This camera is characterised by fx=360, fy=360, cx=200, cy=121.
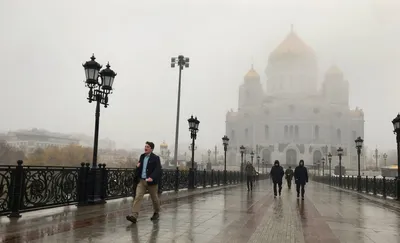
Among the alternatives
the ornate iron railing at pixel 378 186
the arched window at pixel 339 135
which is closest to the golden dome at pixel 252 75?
the arched window at pixel 339 135

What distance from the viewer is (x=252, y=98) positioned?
93625mm

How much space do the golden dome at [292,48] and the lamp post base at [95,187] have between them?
82882 mm

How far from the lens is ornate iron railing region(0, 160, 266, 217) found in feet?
26.8

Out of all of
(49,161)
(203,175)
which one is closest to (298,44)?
(49,161)

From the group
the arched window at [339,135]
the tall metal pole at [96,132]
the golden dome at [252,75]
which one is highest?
the golden dome at [252,75]

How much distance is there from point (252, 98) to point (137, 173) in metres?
87.0

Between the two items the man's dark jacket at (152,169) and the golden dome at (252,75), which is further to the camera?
the golden dome at (252,75)

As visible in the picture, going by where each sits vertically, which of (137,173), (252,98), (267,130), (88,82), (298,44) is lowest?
(137,173)

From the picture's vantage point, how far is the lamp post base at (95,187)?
35.4 feet

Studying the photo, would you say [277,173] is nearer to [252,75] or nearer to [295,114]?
[295,114]

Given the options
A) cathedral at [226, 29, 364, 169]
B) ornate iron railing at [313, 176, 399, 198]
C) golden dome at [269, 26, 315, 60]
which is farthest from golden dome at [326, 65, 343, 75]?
ornate iron railing at [313, 176, 399, 198]

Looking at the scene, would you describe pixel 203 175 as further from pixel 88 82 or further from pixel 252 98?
pixel 252 98

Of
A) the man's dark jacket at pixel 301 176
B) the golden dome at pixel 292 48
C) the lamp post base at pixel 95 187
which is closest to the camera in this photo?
the lamp post base at pixel 95 187

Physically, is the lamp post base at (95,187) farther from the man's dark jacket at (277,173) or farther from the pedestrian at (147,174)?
the man's dark jacket at (277,173)
